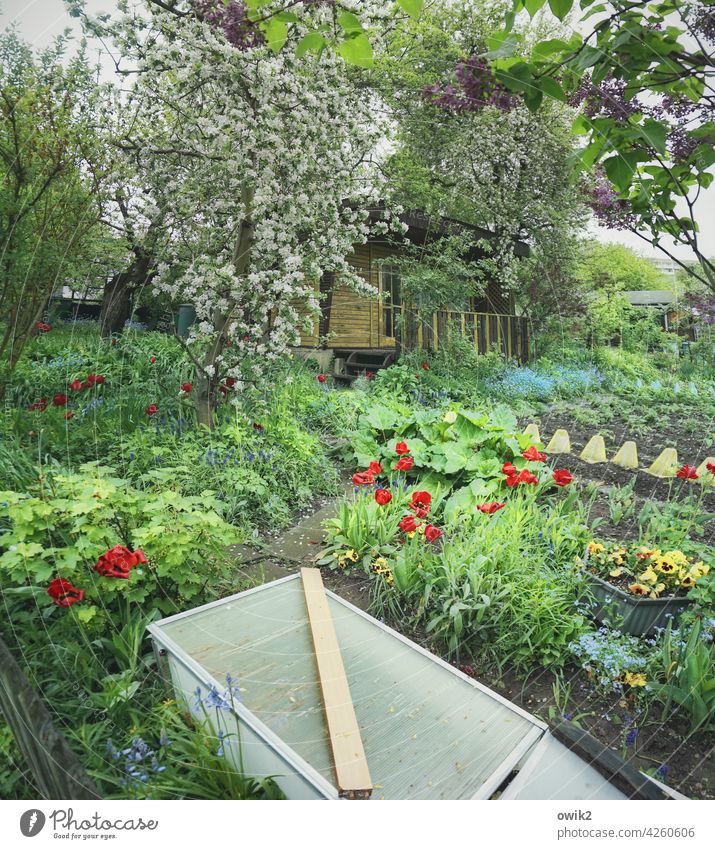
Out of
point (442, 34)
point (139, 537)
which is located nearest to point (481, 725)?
point (139, 537)

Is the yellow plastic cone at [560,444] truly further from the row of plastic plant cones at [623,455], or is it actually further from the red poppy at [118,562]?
the red poppy at [118,562]

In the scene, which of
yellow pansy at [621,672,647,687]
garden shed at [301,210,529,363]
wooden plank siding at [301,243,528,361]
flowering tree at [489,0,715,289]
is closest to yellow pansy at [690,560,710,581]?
yellow pansy at [621,672,647,687]

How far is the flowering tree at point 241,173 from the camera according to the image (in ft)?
7.65

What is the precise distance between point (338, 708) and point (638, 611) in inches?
39.7

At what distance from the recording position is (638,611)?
142cm

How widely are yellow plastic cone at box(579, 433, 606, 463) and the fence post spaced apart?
2719 mm

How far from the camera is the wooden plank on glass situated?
2.38 ft

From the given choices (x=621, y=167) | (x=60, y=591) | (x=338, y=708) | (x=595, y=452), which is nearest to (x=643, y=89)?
(x=621, y=167)

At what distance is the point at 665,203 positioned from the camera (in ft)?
2.72

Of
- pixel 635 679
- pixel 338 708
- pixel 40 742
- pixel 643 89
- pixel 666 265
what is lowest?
pixel 635 679

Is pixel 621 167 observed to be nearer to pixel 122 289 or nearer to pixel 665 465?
pixel 665 465

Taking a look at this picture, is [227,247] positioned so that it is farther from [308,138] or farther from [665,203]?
[665,203]

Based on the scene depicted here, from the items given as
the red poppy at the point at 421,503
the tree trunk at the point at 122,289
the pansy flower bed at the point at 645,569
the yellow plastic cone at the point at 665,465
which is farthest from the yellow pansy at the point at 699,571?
the tree trunk at the point at 122,289

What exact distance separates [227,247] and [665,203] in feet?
8.49
